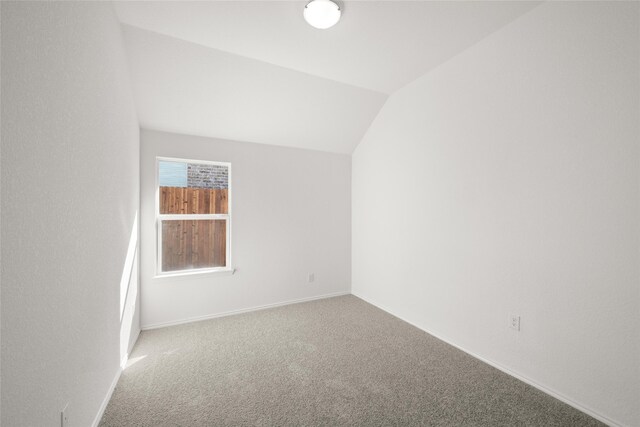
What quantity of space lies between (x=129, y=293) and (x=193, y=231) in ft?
3.38

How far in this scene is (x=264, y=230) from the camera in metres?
3.56

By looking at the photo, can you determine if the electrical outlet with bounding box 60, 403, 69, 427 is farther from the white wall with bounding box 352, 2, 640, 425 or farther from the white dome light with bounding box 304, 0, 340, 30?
the white wall with bounding box 352, 2, 640, 425

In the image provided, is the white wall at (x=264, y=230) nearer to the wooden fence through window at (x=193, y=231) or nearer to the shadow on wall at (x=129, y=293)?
the wooden fence through window at (x=193, y=231)

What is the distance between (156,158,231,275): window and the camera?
3148 millimetres

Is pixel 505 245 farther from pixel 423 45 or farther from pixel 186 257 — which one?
pixel 186 257

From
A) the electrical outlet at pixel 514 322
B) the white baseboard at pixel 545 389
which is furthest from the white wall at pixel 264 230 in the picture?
the electrical outlet at pixel 514 322

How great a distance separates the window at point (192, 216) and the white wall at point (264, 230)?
0.38 feet

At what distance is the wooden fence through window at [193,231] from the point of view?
3.17m

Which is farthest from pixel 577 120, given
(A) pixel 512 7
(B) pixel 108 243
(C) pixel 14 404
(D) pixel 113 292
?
(D) pixel 113 292

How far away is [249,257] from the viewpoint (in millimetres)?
3480

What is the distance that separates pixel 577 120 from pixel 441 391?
1997 millimetres

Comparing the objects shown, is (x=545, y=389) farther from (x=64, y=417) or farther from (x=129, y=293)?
(x=129, y=293)

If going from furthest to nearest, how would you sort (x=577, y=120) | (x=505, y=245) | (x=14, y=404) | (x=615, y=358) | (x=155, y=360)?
(x=155, y=360) < (x=505, y=245) < (x=577, y=120) < (x=615, y=358) < (x=14, y=404)

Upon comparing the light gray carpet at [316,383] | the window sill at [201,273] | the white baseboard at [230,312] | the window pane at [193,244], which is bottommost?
the light gray carpet at [316,383]
